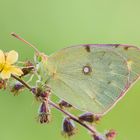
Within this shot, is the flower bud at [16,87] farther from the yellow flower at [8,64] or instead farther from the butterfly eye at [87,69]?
the butterfly eye at [87,69]

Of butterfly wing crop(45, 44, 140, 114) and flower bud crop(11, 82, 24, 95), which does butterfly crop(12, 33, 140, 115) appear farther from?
flower bud crop(11, 82, 24, 95)

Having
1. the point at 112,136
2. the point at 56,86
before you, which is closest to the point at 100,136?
the point at 112,136

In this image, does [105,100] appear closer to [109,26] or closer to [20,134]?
[20,134]

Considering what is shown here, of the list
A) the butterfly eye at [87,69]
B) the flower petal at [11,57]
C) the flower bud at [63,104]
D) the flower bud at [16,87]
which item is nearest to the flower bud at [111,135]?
the flower bud at [63,104]

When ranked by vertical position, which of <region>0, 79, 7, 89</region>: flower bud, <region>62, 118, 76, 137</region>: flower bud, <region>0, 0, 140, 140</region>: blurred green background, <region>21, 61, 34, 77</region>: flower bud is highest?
<region>0, 0, 140, 140</region>: blurred green background

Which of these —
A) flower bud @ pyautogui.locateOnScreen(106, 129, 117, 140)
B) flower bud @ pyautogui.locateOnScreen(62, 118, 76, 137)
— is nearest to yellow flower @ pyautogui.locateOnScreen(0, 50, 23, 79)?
flower bud @ pyautogui.locateOnScreen(62, 118, 76, 137)

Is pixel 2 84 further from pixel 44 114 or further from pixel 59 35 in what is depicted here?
pixel 59 35
